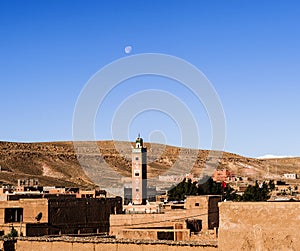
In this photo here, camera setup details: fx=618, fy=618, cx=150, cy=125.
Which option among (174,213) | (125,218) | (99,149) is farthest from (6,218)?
(99,149)

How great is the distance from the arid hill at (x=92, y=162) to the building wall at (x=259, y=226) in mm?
59031

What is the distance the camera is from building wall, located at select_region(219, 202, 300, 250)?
1316 cm

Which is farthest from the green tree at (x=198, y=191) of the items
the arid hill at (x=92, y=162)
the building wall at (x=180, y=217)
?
the arid hill at (x=92, y=162)

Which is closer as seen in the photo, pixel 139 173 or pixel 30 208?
pixel 30 208

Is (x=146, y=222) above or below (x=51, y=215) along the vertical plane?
below

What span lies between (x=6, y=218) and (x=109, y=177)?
6477 cm

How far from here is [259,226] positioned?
44.4 feet

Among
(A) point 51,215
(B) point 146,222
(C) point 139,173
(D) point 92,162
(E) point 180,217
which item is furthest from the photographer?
(D) point 92,162

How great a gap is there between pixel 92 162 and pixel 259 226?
92.1 metres

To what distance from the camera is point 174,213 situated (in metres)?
30.0

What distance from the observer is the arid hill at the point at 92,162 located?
89888 mm

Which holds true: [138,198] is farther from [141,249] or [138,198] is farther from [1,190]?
[141,249]

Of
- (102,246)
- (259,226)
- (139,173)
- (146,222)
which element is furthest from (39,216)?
(139,173)

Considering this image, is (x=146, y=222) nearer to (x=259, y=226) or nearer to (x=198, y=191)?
(x=259, y=226)
